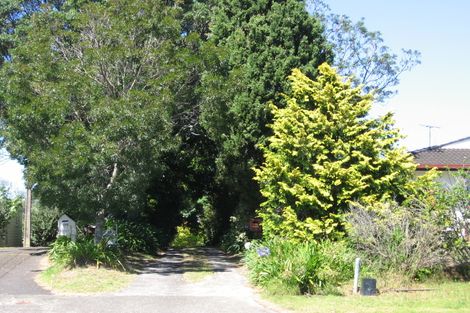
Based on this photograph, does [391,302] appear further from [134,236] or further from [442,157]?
[442,157]

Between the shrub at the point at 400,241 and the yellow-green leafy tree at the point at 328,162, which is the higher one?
the yellow-green leafy tree at the point at 328,162

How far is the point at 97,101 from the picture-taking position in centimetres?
1588

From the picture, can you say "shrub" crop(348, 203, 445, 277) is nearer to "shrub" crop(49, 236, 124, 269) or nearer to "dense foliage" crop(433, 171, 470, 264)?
"dense foliage" crop(433, 171, 470, 264)

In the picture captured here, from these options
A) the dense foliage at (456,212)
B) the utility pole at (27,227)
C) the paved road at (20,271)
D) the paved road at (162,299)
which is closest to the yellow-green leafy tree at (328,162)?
the dense foliage at (456,212)

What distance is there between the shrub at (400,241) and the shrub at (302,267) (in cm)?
60

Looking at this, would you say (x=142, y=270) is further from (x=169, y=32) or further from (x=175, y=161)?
(x=175, y=161)

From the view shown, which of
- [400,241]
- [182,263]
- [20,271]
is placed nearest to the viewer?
[400,241]

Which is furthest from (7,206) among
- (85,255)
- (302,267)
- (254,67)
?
(302,267)

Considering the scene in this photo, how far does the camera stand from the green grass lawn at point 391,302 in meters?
10.8

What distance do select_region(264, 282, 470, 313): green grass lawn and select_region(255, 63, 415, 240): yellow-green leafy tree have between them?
10.6 feet

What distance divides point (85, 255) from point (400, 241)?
894 centimetres

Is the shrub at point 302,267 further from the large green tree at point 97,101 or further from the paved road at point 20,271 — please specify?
the paved road at point 20,271

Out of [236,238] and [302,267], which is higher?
[302,267]

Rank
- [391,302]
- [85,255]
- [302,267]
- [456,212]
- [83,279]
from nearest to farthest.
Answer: [391,302], [302,267], [456,212], [83,279], [85,255]
